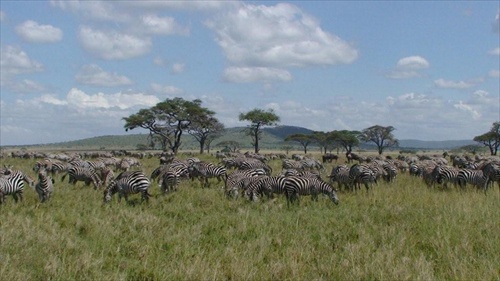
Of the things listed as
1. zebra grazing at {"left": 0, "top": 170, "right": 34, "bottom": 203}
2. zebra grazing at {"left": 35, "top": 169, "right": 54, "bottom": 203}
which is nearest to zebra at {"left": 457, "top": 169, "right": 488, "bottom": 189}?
zebra grazing at {"left": 35, "top": 169, "right": 54, "bottom": 203}

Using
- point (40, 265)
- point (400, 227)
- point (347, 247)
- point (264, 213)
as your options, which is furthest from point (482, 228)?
point (40, 265)

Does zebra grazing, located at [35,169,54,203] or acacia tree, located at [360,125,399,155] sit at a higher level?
acacia tree, located at [360,125,399,155]

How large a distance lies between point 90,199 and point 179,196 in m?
2.94

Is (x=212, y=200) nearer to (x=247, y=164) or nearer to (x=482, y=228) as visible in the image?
(x=482, y=228)

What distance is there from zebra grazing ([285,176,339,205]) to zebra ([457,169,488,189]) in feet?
25.7

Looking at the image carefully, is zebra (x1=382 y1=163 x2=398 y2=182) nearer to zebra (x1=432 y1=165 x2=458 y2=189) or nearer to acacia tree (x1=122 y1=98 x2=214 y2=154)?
zebra (x1=432 y1=165 x2=458 y2=189)

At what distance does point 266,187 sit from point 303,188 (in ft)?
3.97

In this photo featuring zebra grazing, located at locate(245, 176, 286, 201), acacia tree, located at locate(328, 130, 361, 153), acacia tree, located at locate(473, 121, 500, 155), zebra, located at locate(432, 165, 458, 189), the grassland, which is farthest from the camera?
acacia tree, located at locate(328, 130, 361, 153)

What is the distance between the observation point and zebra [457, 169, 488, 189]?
18.1 metres

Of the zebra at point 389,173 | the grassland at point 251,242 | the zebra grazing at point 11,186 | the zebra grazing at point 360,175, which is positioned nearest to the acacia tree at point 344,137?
the zebra at point 389,173

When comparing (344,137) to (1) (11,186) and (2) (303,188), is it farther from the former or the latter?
(1) (11,186)

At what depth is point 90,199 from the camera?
14602 millimetres

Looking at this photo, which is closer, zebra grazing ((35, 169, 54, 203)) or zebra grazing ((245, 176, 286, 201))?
zebra grazing ((35, 169, 54, 203))

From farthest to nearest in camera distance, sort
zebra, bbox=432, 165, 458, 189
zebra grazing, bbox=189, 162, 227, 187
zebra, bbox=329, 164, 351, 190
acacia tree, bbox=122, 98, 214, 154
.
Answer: acacia tree, bbox=122, 98, 214, 154 < zebra grazing, bbox=189, 162, 227, 187 < zebra, bbox=432, 165, 458, 189 < zebra, bbox=329, 164, 351, 190
